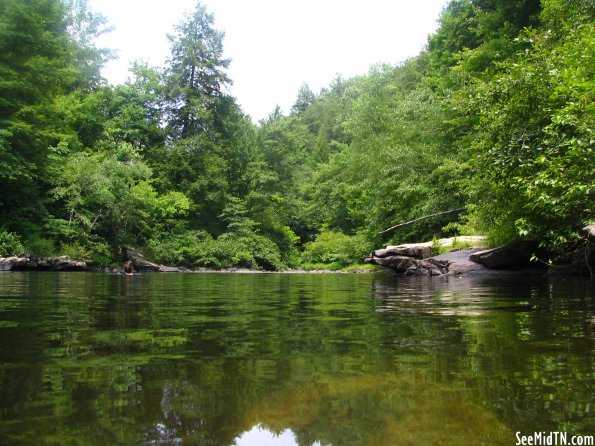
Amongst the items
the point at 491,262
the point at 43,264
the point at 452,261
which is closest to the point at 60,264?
the point at 43,264

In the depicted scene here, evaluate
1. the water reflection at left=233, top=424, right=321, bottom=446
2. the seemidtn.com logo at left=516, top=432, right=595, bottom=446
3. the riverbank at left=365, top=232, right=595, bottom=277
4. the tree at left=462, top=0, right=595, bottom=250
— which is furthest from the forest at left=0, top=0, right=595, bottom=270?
the water reflection at left=233, top=424, right=321, bottom=446

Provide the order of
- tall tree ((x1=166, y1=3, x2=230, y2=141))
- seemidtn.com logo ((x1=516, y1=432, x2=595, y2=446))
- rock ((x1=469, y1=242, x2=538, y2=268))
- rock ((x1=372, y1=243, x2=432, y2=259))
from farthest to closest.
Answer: tall tree ((x1=166, y1=3, x2=230, y2=141)), rock ((x1=372, y1=243, x2=432, y2=259)), rock ((x1=469, y1=242, x2=538, y2=268)), seemidtn.com logo ((x1=516, y1=432, x2=595, y2=446))

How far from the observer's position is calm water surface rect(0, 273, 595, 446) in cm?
181

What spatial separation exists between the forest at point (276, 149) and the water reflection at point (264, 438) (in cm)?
758

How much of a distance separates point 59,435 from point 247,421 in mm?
719

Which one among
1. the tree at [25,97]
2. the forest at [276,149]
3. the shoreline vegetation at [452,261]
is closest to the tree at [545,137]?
the forest at [276,149]

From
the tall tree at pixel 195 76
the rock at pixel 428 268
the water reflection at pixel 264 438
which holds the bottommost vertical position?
the water reflection at pixel 264 438

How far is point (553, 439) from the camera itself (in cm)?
175

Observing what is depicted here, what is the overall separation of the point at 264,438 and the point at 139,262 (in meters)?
29.1

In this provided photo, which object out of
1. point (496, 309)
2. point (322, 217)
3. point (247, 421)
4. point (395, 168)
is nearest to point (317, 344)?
point (247, 421)

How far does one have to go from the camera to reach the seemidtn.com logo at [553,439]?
1.72 metres

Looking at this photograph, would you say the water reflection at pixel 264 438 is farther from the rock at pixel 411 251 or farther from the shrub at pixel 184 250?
the shrub at pixel 184 250

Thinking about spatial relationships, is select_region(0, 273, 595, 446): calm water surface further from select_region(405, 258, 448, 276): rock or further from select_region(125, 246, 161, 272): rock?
select_region(125, 246, 161, 272): rock

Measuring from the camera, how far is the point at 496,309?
600cm
